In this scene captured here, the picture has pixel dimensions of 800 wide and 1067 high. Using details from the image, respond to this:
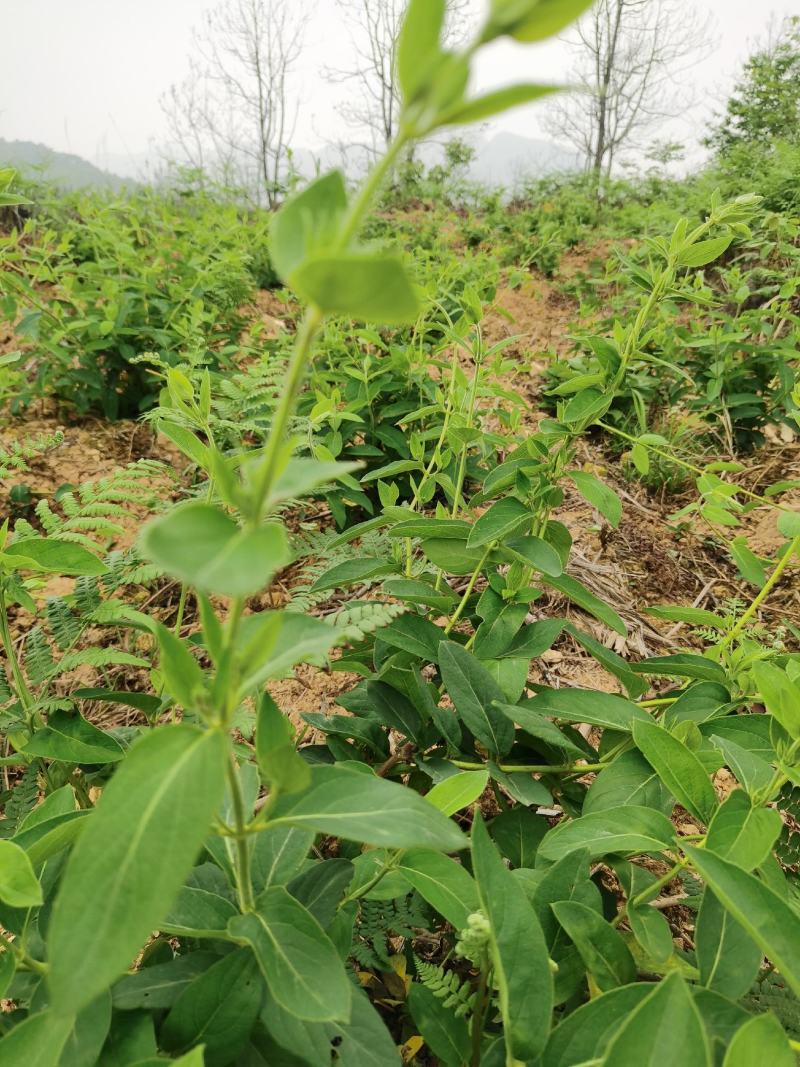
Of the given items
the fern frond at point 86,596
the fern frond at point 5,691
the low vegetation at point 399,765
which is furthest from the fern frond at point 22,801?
the fern frond at point 86,596

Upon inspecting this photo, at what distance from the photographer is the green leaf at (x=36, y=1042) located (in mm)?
456

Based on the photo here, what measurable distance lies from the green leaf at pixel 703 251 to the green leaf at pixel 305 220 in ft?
2.35

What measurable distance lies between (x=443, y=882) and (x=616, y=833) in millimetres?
204

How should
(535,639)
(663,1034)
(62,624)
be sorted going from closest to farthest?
(663,1034)
(535,639)
(62,624)

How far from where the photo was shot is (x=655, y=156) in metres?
10.5

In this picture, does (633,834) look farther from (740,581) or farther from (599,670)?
(740,581)

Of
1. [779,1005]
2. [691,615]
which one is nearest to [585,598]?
[691,615]

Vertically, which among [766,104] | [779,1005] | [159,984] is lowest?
[779,1005]

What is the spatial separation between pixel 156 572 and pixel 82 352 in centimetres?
211

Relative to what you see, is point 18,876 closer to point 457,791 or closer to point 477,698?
point 457,791

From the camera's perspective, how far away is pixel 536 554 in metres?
1.00

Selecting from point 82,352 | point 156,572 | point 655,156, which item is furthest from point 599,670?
point 655,156

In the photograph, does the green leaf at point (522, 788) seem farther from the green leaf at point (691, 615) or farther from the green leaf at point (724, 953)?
the green leaf at point (691, 615)

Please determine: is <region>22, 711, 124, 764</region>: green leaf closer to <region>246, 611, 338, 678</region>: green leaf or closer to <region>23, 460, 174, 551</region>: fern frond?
<region>23, 460, 174, 551</region>: fern frond
